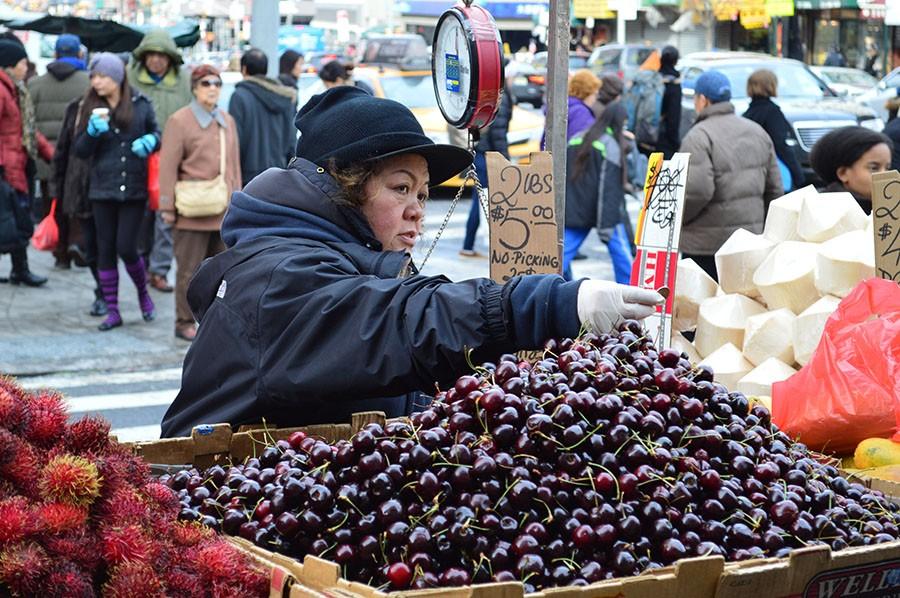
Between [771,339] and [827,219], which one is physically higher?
[827,219]

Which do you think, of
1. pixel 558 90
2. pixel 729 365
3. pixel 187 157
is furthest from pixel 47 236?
pixel 729 365

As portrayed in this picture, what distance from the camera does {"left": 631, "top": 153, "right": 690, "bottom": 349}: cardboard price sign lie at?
4599 millimetres

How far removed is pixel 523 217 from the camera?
4.25 metres

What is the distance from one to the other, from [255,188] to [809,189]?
2561mm

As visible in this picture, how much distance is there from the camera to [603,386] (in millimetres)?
2439

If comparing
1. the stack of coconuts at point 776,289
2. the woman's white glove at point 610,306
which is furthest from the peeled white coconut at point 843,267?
the woman's white glove at point 610,306

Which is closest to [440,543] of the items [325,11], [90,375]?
[90,375]

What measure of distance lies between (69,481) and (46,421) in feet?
0.46

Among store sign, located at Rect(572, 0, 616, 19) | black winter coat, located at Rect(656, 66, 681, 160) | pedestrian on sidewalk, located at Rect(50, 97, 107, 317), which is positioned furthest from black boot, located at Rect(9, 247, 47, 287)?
A: store sign, located at Rect(572, 0, 616, 19)

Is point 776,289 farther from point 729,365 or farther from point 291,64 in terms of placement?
point 291,64

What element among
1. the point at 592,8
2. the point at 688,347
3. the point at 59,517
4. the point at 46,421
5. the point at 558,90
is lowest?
the point at 688,347

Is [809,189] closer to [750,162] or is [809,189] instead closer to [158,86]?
[750,162]

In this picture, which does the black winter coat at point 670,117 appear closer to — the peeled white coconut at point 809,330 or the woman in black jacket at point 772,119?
the woman in black jacket at point 772,119

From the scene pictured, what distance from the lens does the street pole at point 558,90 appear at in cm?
476
